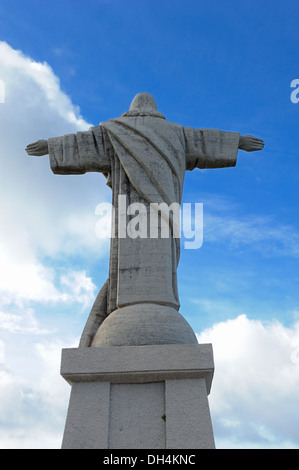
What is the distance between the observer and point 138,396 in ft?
18.8

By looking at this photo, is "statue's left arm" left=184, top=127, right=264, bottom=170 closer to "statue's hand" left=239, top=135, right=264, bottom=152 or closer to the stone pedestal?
"statue's hand" left=239, top=135, right=264, bottom=152

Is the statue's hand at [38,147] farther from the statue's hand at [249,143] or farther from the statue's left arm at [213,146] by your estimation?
the statue's hand at [249,143]

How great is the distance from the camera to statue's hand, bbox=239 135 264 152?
834 centimetres

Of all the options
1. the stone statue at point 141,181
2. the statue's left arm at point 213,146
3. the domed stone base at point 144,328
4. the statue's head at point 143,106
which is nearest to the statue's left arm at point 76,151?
the stone statue at point 141,181

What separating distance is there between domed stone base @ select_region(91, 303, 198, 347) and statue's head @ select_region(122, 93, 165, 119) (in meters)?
3.50

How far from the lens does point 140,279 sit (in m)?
6.68

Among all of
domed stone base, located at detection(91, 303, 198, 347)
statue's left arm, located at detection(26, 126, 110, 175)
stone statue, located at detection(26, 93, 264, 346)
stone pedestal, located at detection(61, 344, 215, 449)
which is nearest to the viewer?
stone pedestal, located at detection(61, 344, 215, 449)

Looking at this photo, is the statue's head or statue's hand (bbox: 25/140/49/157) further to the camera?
the statue's head

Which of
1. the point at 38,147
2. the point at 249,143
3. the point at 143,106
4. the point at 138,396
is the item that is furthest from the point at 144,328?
the point at 143,106

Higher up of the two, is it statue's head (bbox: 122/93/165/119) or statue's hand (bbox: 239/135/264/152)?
statue's head (bbox: 122/93/165/119)

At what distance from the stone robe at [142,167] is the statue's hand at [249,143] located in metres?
0.14

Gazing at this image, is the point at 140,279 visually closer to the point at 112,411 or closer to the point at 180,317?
the point at 180,317

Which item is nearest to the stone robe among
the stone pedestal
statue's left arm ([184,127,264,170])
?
statue's left arm ([184,127,264,170])

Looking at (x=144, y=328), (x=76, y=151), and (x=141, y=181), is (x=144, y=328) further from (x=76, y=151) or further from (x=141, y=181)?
(x=76, y=151)
